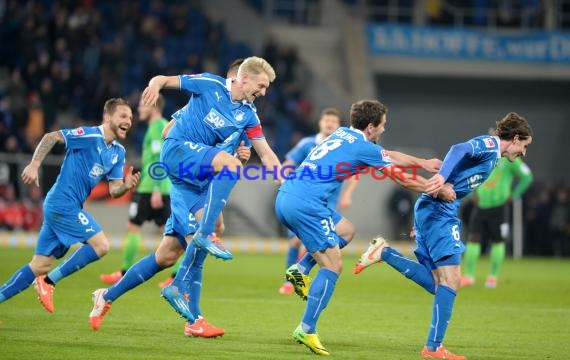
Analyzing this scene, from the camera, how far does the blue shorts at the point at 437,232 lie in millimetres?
8383

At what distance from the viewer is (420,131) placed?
110ft

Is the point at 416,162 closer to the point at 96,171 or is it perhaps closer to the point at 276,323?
the point at 276,323

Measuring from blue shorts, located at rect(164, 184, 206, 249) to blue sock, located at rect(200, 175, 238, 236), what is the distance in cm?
20

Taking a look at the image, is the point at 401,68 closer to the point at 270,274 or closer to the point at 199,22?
the point at 199,22

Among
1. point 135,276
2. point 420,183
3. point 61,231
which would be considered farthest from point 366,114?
point 61,231

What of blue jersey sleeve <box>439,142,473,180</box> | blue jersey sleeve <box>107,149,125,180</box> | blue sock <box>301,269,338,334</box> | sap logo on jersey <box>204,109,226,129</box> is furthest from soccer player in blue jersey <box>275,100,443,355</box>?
blue jersey sleeve <box>107,149,125,180</box>

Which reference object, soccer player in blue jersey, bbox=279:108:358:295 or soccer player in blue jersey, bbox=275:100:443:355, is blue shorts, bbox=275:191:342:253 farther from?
soccer player in blue jersey, bbox=279:108:358:295

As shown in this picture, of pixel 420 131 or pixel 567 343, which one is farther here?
pixel 420 131

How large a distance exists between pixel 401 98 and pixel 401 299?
66.5 ft

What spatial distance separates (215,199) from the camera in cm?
870

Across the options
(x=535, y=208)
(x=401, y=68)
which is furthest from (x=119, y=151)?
(x=401, y=68)

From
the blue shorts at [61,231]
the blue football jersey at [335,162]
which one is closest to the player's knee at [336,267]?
the blue football jersey at [335,162]

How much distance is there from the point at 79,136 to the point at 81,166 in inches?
13.2

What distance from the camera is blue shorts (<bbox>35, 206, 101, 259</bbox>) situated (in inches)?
375
